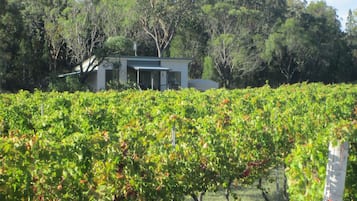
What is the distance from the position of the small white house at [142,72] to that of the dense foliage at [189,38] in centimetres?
102

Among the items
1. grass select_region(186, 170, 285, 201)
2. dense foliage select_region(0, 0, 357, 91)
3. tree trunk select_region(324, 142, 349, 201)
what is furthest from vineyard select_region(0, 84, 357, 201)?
dense foliage select_region(0, 0, 357, 91)

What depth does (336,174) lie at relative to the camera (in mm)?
4320

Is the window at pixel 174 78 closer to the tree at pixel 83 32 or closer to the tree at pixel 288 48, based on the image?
the tree at pixel 83 32

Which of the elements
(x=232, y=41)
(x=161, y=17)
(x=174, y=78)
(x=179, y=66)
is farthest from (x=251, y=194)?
(x=161, y=17)

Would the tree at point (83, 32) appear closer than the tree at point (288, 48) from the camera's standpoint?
Yes

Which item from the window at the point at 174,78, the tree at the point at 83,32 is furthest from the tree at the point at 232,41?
the tree at the point at 83,32

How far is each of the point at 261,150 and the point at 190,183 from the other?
6.04 ft

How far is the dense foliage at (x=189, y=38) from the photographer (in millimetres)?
35906

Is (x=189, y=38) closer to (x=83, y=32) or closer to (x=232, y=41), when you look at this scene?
(x=232, y=41)

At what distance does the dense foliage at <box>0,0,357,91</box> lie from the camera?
3591cm

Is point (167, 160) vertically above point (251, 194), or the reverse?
point (167, 160)

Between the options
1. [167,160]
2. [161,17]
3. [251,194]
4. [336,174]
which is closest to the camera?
→ [336,174]

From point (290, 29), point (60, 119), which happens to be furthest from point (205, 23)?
point (60, 119)

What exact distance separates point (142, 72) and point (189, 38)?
11049 millimetres
